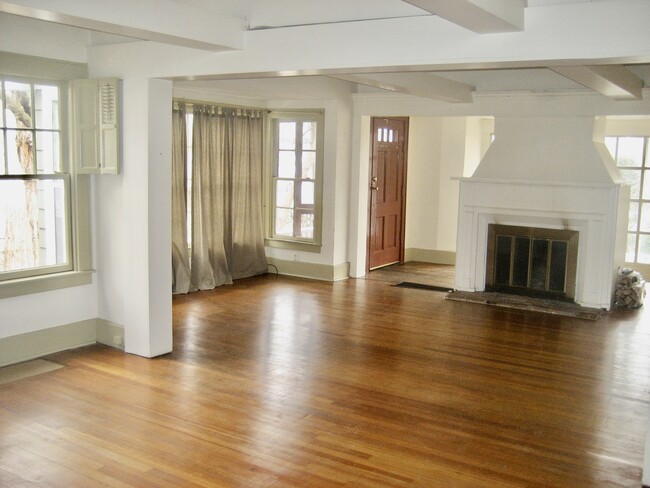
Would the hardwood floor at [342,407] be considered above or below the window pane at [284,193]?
below

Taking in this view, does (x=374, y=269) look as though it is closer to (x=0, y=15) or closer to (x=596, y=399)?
(x=596, y=399)

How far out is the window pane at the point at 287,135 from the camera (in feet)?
30.1

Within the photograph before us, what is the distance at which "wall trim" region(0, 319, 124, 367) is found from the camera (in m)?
5.27

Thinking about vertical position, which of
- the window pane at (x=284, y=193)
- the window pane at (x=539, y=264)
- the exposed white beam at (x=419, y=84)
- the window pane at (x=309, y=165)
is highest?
the exposed white beam at (x=419, y=84)

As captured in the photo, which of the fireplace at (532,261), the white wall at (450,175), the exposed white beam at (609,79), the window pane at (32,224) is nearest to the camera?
the exposed white beam at (609,79)

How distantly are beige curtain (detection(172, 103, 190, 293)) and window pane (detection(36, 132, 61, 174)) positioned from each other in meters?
2.11

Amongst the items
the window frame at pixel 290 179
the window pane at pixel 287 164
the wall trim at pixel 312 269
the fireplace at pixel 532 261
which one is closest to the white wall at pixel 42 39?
the window frame at pixel 290 179

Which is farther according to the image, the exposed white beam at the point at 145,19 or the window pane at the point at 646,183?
the window pane at the point at 646,183

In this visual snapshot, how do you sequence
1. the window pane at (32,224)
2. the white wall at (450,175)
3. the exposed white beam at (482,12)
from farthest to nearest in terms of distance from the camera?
1. the white wall at (450,175)
2. the window pane at (32,224)
3. the exposed white beam at (482,12)

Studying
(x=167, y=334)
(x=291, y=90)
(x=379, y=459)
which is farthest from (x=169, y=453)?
(x=291, y=90)

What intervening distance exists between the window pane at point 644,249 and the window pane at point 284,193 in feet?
16.6

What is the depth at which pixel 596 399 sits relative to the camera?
192 inches

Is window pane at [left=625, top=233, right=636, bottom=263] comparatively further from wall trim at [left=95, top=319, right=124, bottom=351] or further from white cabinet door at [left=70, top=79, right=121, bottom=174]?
white cabinet door at [left=70, top=79, right=121, bottom=174]

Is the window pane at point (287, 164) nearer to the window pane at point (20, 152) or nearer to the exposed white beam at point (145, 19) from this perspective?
the window pane at point (20, 152)
